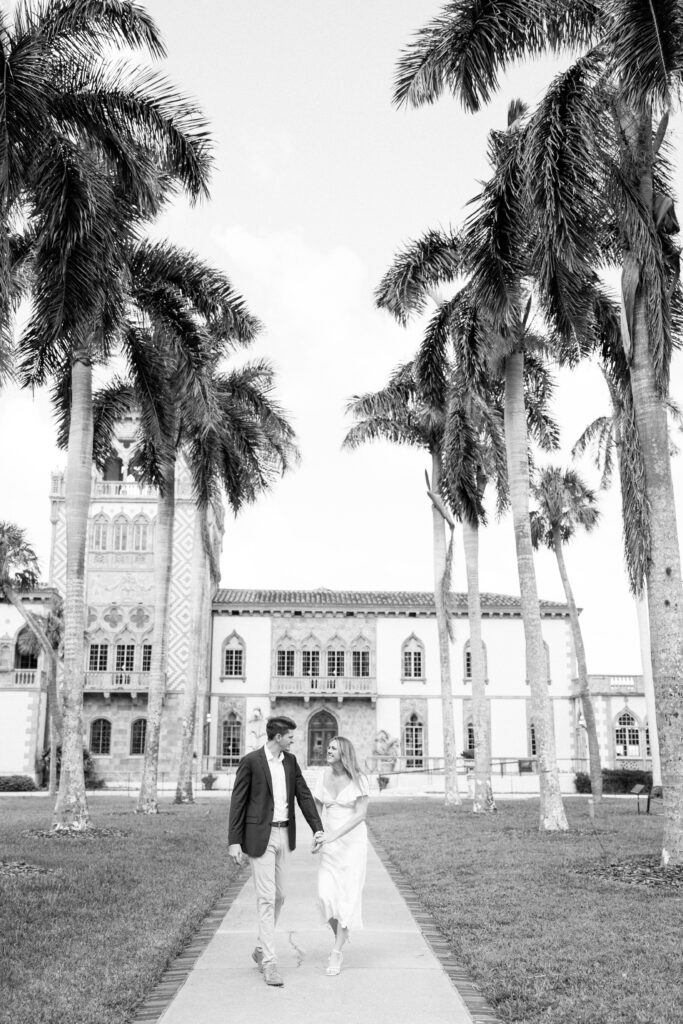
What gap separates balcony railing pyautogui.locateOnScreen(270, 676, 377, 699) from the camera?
49.9 meters

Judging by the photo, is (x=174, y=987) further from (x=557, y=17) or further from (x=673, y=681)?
(x=557, y=17)

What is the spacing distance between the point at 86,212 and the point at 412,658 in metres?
40.1

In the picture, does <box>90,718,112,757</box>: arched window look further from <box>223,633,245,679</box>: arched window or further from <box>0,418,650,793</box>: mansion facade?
<box>223,633,245,679</box>: arched window

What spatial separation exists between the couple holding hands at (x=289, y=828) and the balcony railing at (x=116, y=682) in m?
41.1

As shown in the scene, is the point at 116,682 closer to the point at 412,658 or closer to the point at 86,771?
the point at 86,771

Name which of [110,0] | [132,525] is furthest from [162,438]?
[132,525]

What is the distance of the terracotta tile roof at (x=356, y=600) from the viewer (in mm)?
51250

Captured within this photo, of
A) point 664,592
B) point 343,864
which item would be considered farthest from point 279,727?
point 664,592

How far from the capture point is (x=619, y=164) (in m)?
13.5

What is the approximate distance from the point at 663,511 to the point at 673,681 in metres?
2.09

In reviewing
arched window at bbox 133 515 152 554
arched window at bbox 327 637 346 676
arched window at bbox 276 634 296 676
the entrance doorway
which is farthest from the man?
arched window at bbox 327 637 346 676

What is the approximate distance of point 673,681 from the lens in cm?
1193

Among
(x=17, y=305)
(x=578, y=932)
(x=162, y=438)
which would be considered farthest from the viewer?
(x=162, y=438)

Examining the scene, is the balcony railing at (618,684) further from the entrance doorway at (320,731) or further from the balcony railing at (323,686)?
the entrance doorway at (320,731)
